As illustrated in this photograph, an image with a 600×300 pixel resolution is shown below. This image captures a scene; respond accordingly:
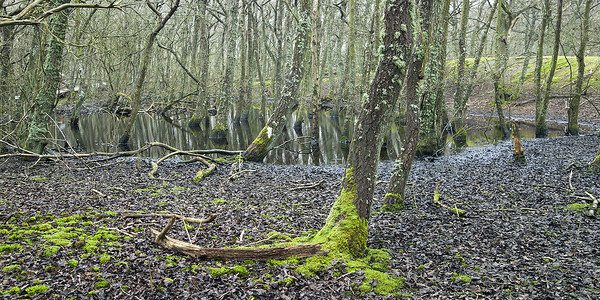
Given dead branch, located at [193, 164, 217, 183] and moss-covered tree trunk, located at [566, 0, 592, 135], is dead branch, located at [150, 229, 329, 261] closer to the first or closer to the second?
dead branch, located at [193, 164, 217, 183]

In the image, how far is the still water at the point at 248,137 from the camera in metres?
17.4

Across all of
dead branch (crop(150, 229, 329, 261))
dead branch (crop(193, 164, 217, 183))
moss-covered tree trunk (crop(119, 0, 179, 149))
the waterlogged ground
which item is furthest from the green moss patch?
moss-covered tree trunk (crop(119, 0, 179, 149))

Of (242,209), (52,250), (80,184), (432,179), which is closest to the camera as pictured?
(52,250)

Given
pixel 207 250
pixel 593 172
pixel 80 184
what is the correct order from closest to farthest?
pixel 207 250 < pixel 80 184 < pixel 593 172

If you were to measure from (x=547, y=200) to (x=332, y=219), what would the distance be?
5.40m

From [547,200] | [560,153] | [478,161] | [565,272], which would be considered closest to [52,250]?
[565,272]

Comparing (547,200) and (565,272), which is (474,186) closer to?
(547,200)

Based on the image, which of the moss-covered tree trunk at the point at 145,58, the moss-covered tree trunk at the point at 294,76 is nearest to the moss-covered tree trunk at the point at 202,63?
the moss-covered tree trunk at the point at 145,58

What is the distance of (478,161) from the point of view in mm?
13852

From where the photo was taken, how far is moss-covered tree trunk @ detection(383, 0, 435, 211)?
7098 millimetres

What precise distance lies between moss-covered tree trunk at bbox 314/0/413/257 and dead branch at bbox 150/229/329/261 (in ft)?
0.96

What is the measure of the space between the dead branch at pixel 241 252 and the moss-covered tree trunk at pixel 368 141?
11.5 inches

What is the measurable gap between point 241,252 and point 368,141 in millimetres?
2343

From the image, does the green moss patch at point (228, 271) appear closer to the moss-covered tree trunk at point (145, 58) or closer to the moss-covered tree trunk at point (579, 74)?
the moss-covered tree trunk at point (145, 58)
